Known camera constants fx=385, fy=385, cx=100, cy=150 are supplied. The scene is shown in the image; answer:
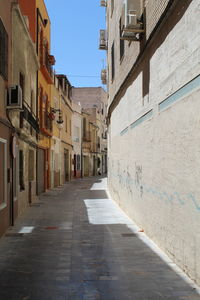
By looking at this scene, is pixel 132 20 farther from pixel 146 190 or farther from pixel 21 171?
pixel 21 171

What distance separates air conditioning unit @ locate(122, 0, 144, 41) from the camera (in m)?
9.00

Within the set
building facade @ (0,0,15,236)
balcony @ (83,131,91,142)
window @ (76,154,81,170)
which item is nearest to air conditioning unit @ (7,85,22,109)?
building facade @ (0,0,15,236)

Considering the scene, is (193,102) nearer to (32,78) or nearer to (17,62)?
(17,62)

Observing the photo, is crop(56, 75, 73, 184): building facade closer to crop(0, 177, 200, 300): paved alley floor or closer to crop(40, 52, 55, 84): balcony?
crop(40, 52, 55, 84): balcony

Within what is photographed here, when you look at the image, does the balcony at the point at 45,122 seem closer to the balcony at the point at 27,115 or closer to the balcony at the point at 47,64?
the balcony at the point at 47,64

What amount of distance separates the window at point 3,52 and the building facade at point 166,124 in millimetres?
2866

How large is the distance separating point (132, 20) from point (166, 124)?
3.51 meters

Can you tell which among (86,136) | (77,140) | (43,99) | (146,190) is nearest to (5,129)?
(146,190)

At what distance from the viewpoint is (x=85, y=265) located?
6.23 m

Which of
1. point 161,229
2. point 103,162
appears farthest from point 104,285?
point 103,162

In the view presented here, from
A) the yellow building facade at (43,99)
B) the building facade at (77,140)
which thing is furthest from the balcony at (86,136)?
the yellow building facade at (43,99)

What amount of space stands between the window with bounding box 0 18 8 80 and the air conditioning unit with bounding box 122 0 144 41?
282 cm

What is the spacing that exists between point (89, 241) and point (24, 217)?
4.09m

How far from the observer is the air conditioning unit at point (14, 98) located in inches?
362
